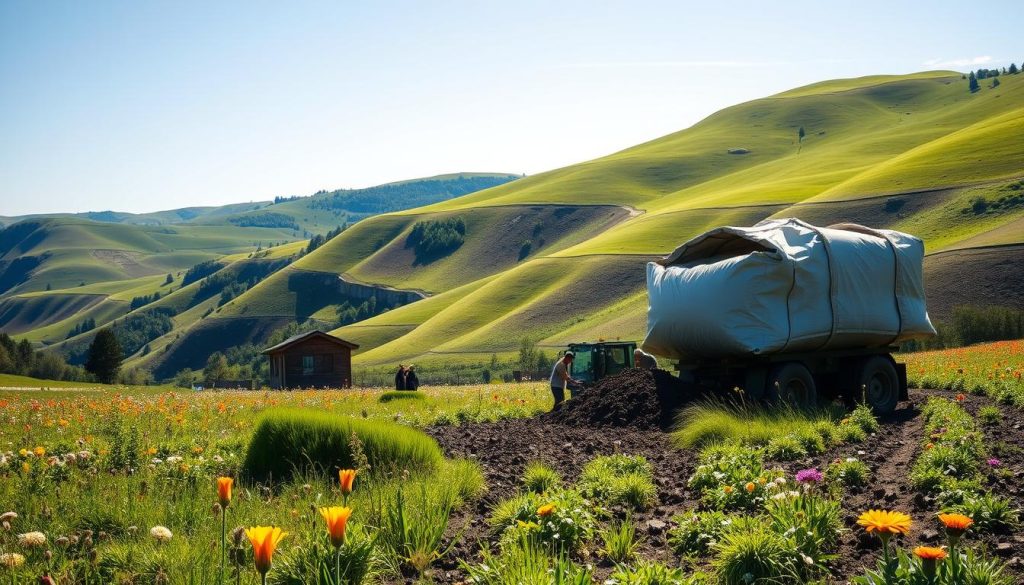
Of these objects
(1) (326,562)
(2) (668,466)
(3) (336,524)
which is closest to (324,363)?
(2) (668,466)

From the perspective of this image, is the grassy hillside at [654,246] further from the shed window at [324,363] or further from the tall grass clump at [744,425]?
the tall grass clump at [744,425]

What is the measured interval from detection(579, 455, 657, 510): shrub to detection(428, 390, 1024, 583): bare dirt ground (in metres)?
0.21

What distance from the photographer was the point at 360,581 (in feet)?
18.1

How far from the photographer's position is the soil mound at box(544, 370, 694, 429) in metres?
16.0

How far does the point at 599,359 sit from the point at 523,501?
53.8ft

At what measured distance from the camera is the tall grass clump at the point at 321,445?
9.73 m

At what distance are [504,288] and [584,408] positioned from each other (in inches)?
5064

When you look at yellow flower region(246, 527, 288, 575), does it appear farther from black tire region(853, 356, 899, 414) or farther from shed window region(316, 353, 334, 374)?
shed window region(316, 353, 334, 374)

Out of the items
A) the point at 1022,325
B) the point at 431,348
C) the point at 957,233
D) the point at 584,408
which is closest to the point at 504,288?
the point at 431,348

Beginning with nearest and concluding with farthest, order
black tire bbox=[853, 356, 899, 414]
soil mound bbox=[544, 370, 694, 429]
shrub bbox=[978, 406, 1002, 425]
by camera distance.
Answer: shrub bbox=[978, 406, 1002, 425] < soil mound bbox=[544, 370, 694, 429] < black tire bbox=[853, 356, 899, 414]

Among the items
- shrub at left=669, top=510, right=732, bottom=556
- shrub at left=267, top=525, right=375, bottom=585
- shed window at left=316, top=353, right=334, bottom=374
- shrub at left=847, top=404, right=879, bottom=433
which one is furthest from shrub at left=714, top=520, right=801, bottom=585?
shed window at left=316, top=353, right=334, bottom=374

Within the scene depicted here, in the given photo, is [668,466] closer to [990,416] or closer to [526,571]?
[990,416]

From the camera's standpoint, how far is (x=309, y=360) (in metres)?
59.4

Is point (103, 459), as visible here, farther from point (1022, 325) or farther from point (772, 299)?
point (1022, 325)
